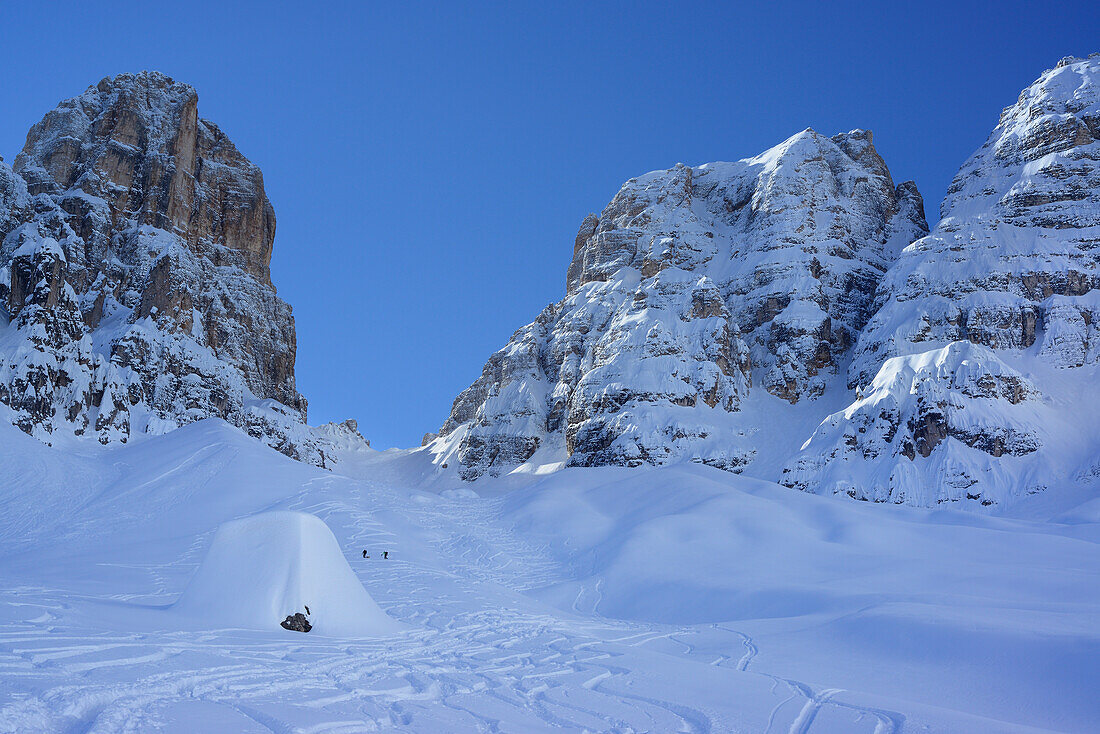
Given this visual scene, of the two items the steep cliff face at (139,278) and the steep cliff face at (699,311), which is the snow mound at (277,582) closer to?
the steep cliff face at (139,278)

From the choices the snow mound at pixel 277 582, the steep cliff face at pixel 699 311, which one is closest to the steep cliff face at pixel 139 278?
the steep cliff face at pixel 699 311

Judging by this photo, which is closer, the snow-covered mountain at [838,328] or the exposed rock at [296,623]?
the exposed rock at [296,623]

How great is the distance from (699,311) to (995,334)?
30.5 m

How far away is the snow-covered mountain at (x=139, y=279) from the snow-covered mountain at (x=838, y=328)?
3176 centimetres

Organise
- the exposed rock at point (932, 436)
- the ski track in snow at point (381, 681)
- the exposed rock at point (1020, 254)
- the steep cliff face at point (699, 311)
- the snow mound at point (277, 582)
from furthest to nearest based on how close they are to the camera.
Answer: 1. the steep cliff face at point (699, 311)
2. the exposed rock at point (1020, 254)
3. the exposed rock at point (932, 436)
4. the snow mound at point (277, 582)
5. the ski track in snow at point (381, 681)

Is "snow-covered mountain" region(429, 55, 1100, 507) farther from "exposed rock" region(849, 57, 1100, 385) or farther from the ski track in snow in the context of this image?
the ski track in snow

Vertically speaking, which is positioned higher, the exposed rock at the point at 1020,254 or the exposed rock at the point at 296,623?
the exposed rock at the point at 1020,254

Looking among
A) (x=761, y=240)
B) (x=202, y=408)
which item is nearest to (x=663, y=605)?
(x=202, y=408)

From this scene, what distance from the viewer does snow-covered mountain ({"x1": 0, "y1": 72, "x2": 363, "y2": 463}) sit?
60.5 metres

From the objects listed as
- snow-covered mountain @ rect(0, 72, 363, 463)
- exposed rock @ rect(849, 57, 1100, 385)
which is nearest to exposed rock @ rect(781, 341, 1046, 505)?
exposed rock @ rect(849, 57, 1100, 385)

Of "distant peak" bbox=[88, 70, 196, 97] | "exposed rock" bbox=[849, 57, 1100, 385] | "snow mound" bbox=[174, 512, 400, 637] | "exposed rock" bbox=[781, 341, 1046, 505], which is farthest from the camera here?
"distant peak" bbox=[88, 70, 196, 97]

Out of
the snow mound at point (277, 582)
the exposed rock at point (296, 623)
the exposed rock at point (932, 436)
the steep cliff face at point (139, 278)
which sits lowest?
the exposed rock at point (296, 623)

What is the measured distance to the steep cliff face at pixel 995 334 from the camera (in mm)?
52531

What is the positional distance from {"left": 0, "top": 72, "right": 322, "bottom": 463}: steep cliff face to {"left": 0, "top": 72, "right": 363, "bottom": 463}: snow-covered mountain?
17cm
